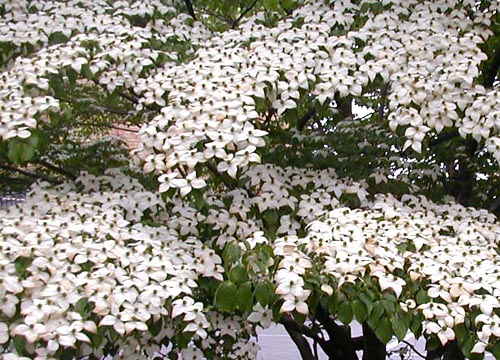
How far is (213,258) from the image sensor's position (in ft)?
8.04

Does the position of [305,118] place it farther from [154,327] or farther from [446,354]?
[154,327]

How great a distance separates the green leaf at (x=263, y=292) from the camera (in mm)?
2064

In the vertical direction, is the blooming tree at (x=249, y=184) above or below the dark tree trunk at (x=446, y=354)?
above

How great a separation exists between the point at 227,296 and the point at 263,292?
0.37 feet

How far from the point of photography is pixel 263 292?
2.07 m

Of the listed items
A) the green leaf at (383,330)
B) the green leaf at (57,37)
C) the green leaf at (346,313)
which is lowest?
the green leaf at (383,330)

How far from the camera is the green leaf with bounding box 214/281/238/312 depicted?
2.12m

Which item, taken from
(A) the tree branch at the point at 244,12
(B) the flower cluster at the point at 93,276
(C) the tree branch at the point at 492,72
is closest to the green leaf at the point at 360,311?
(B) the flower cluster at the point at 93,276

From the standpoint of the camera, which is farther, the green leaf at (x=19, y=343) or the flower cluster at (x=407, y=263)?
the flower cluster at (x=407, y=263)

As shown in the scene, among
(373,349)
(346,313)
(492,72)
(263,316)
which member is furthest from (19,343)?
(492,72)

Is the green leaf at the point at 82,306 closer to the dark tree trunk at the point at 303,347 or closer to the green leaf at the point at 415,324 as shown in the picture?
the green leaf at the point at 415,324

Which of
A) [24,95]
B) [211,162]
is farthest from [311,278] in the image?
[24,95]

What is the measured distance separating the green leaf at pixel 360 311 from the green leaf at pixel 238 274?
0.32 metres

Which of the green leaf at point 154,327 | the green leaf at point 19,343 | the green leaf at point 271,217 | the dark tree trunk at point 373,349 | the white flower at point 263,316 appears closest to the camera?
the green leaf at point 19,343
